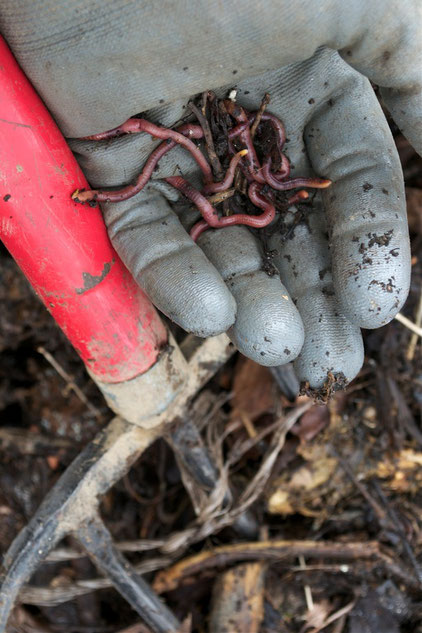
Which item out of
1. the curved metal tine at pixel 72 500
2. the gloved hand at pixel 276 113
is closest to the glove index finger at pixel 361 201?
the gloved hand at pixel 276 113

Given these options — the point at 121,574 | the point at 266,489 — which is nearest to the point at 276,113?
the point at 266,489

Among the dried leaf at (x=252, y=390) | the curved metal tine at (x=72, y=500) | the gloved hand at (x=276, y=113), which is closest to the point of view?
the gloved hand at (x=276, y=113)

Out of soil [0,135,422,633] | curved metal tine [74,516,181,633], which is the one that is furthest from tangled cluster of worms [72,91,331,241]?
curved metal tine [74,516,181,633]

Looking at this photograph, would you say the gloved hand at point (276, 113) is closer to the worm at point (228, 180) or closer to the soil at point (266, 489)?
the worm at point (228, 180)

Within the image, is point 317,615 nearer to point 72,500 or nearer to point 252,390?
point 252,390

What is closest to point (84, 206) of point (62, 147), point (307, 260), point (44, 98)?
point (62, 147)

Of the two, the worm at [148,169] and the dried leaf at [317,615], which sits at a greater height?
the worm at [148,169]
